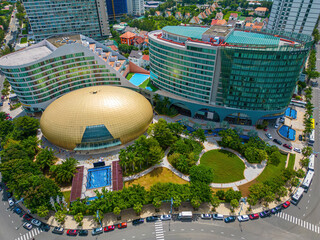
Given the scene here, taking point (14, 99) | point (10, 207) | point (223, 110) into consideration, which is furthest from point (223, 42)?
point (14, 99)

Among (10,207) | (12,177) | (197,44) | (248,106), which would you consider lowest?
(10,207)

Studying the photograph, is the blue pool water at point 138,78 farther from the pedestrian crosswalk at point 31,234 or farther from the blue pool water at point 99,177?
the pedestrian crosswalk at point 31,234

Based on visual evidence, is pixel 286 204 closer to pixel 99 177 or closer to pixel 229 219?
pixel 229 219

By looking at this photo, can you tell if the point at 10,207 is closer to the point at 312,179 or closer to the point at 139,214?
the point at 139,214

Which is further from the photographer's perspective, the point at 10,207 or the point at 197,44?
the point at 197,44

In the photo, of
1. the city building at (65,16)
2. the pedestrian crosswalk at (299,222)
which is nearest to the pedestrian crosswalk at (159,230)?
the pedestrian crosswalk at (299,222)
